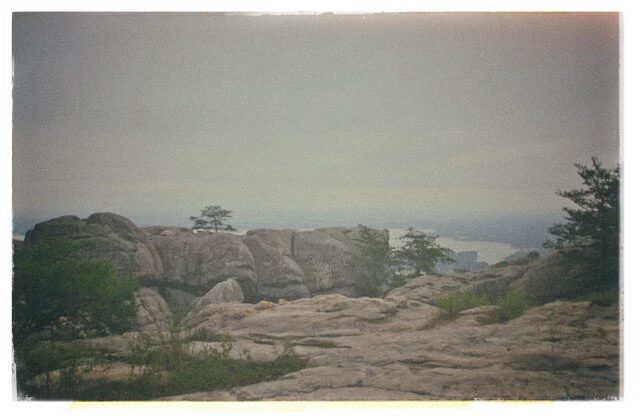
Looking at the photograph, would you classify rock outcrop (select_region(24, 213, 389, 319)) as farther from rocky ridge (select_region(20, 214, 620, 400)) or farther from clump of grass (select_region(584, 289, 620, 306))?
clump of grass (select_region(584, 289, 620, 306))

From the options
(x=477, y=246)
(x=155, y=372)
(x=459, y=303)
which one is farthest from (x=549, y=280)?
(x=155, y=372)

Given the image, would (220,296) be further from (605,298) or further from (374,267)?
(605,298)

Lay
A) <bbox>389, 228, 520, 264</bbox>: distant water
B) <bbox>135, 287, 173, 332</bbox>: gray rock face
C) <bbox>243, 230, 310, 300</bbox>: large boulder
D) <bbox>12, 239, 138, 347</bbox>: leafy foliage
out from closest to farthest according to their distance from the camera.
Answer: <bbox>12, 239, 138, 347</bbox>: leafy foliage, <bbox>135, 287, 173, 332</bbox>: gray rock face, <bbox>389, 228, 520, 264</bbox>: distant water, <bbox>243, 230, 310, 300</bbox>: large boulder

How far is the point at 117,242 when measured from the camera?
6117 millimetres

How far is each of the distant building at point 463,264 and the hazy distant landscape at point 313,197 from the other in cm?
1

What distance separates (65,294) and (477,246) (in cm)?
394

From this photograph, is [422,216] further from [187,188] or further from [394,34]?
[187,188]

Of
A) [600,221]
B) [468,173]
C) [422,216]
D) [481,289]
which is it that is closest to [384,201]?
[422,216]

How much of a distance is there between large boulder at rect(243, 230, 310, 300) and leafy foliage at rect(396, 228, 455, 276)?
1060 mm

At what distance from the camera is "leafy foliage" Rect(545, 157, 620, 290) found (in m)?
6.02

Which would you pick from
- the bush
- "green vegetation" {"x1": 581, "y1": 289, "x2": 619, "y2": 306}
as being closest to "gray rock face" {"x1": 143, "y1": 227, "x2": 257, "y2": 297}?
the bush

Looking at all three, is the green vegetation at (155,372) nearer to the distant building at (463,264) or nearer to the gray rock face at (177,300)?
the gray rock face at (177,300)

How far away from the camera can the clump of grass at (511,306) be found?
241 inches
